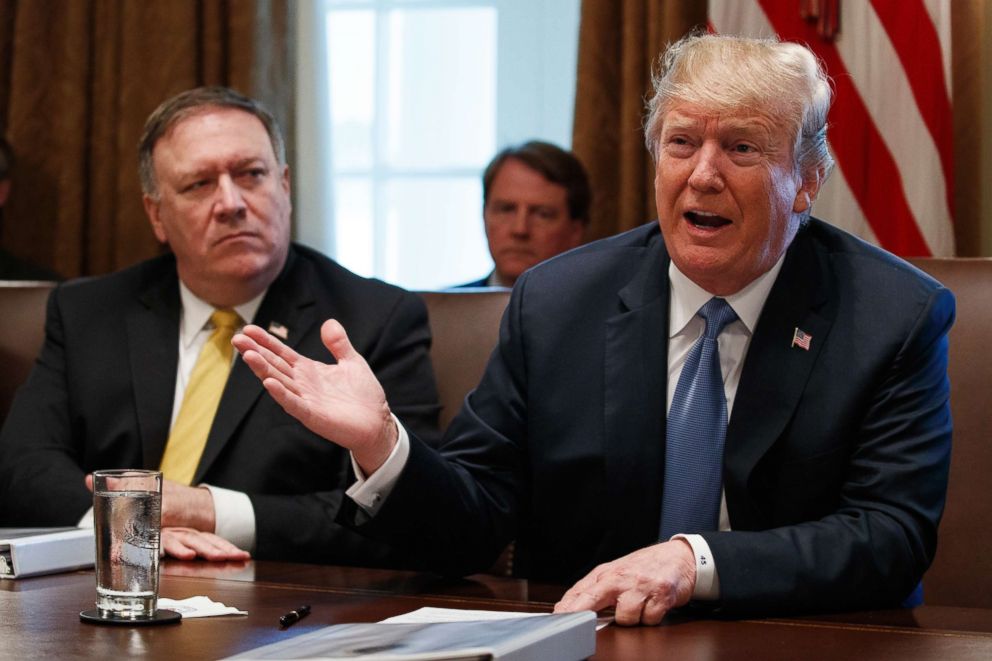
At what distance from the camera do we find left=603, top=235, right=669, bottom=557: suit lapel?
7.11 ft

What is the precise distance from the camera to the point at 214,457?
2842mm

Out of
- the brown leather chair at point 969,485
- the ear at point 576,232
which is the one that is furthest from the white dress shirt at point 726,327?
the ear at point 576,232

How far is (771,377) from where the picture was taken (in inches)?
83.2

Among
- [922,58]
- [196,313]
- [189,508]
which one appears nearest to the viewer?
[189,508]

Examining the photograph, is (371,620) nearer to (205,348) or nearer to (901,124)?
(205,348)

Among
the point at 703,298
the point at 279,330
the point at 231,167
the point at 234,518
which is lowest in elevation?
the point at 234,518

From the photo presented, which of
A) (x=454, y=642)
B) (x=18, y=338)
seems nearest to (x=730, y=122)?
(x=454, y=642)

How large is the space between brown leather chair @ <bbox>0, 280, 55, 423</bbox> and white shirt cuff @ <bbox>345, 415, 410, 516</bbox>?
1.69 metres

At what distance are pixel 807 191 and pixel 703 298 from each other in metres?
0.26

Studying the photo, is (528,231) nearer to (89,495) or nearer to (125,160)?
(125,160)

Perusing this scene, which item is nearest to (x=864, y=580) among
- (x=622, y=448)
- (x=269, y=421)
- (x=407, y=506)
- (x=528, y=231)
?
(x=622, y=448)

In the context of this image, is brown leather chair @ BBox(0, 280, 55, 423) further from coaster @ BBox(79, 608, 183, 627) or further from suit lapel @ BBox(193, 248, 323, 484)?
coaster @ BBox(79, 608, 183, 627)

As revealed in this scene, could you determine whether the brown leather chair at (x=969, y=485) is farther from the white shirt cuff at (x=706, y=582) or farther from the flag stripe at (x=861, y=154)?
the flag stripe at (x=861, y=154)

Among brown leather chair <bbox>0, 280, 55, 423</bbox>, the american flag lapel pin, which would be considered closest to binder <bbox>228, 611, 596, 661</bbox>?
the american flag lapel pin
